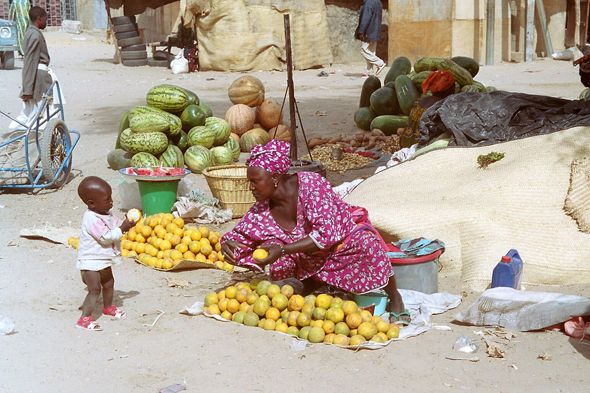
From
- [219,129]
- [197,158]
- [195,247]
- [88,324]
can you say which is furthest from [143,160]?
[88,324]

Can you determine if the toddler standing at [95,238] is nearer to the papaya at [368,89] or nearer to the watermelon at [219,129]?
the watermelon at [219,129]

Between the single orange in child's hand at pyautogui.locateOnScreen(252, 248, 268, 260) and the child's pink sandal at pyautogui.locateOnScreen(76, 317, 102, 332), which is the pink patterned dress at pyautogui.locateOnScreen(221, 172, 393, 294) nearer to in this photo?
the single orange in child's hand at pyautogui.locateOnScreen(252, 248, 268, 260)

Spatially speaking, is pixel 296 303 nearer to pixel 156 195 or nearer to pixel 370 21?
pixel 156 195

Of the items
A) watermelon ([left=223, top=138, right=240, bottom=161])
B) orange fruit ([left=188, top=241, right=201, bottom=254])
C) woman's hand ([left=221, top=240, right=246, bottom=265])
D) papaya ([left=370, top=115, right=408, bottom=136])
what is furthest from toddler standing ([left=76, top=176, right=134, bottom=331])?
papaya ([left=370, top=115, right=408, bottom=136])

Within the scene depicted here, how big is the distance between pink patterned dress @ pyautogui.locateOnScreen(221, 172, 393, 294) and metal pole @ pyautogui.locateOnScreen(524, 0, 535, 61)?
15.6 metres

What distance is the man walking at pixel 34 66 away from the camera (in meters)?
8.53

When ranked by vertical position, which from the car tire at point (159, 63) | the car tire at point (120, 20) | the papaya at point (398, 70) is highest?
the car tire at point (120, 20)

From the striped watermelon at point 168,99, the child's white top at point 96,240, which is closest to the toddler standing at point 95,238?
the child's white top at point 96,240

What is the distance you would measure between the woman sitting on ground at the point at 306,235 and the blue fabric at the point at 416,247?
8.9 inches

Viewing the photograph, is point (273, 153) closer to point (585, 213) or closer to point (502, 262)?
point (502, 262)

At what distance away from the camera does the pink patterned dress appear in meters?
4.11

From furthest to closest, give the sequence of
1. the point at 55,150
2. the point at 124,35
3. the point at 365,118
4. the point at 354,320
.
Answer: the point at 124,35
the point at 365,118
the point at 55,150
the point at 354,320

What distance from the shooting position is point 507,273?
173 inches

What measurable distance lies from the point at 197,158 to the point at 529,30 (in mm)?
13465
